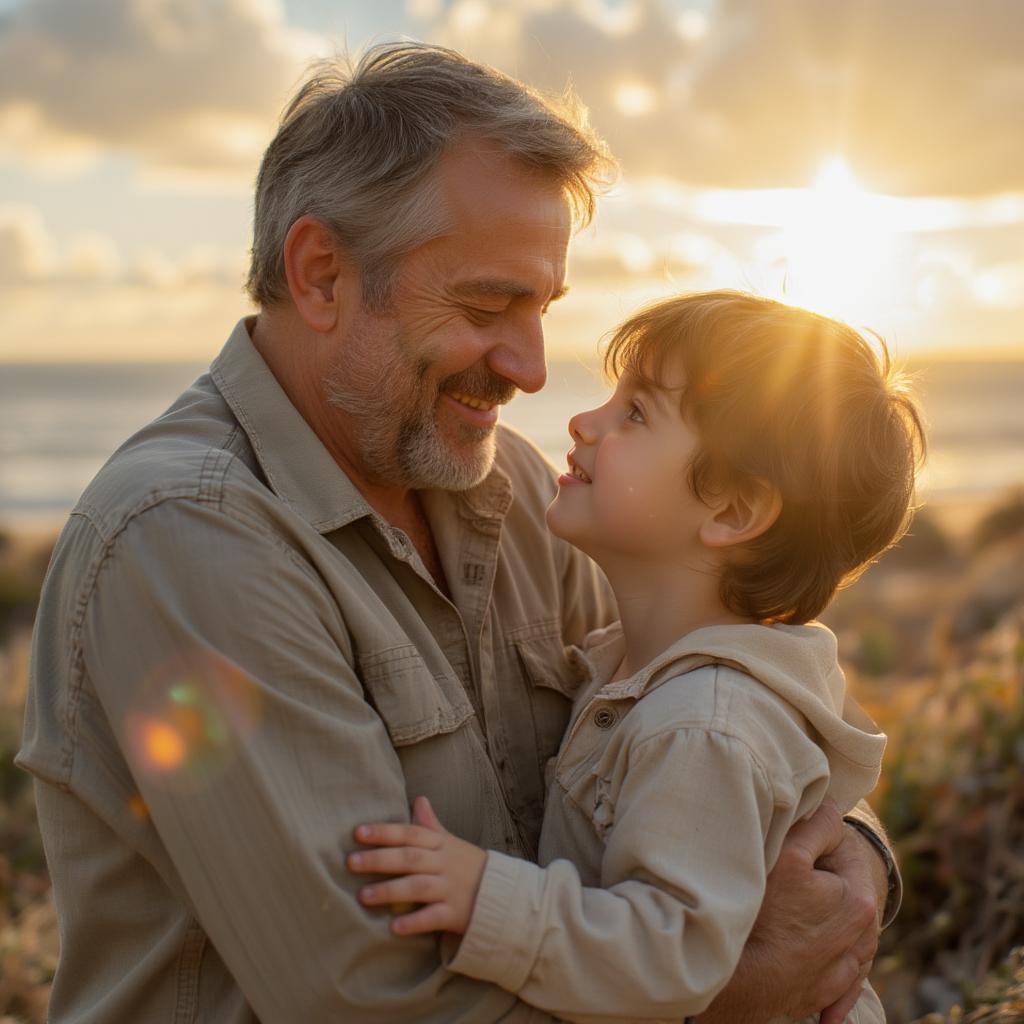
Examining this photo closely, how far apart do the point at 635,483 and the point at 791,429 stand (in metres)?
0.36

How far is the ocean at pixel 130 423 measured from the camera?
105 feet

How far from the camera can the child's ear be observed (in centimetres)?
266

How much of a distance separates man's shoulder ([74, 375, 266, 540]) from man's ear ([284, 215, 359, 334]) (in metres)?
0.54

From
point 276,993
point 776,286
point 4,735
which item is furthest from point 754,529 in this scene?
point 4,735

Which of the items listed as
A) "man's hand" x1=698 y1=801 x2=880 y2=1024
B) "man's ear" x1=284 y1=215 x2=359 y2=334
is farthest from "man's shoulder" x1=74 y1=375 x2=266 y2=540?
"man's hand" x1=698 y1=801 x2=880 y2=1024

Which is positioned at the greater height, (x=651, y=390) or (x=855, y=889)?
(x=651, y=390)

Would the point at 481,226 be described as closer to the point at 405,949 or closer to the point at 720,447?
the point at 720,447

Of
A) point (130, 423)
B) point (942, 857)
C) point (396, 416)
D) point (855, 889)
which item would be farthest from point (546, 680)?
point (130, 423)

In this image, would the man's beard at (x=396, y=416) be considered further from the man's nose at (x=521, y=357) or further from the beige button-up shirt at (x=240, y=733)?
the beige button-up shirt at (x=240, y=733)

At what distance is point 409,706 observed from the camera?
2.44m

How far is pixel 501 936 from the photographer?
2066mm

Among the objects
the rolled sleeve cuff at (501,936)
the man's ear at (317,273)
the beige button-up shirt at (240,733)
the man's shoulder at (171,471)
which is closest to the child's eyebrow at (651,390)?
the beige button-up shirt at (240,733)

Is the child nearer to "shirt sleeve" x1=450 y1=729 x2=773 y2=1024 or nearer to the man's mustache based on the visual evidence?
"shirt sleeve" x1=450 y1=729 x2=773 y2=1024

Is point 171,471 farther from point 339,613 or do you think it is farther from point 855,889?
point 855,889
